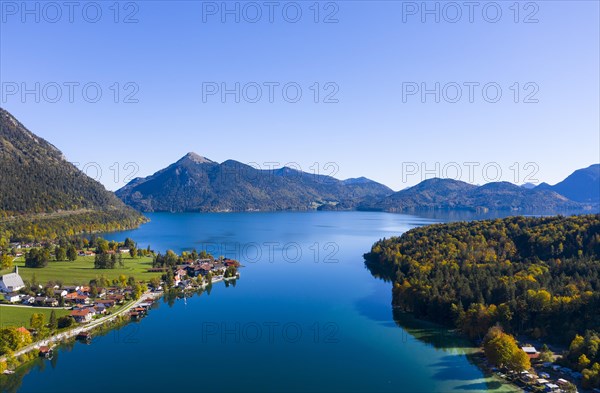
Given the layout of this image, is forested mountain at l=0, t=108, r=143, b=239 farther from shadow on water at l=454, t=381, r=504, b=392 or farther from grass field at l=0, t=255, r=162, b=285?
shadow on water at l=454, t=381, r=504, b=392

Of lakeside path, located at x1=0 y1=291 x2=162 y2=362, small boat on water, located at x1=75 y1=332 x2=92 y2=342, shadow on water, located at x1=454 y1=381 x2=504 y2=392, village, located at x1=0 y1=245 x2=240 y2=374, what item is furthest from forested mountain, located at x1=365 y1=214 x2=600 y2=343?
small boat on water, located at x1=75 y1=332 x2=92 y2=342

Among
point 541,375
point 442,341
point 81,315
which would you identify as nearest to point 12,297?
point 81,315

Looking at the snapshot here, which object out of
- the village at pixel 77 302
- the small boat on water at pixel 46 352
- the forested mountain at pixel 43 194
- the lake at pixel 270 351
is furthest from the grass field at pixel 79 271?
the forested mountain at pixel 43 194

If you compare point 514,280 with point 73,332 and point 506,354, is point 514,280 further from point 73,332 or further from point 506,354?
point 73,332

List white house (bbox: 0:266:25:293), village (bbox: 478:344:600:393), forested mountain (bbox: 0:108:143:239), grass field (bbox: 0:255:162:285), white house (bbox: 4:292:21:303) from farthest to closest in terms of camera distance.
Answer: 1. forested mountain (bbox: 0:108:143:239)
2. grass field (bbox: 0:255:162:285)
3. white house (bbox: 0:266:25:293)
4. white house (bbox: 4:292:21:303)
5. village (bbox: 478:344:600:393)

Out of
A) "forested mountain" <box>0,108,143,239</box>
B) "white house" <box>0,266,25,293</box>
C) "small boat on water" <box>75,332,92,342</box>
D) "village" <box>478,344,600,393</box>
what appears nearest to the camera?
"village" <box>478,344,600,393</box>
